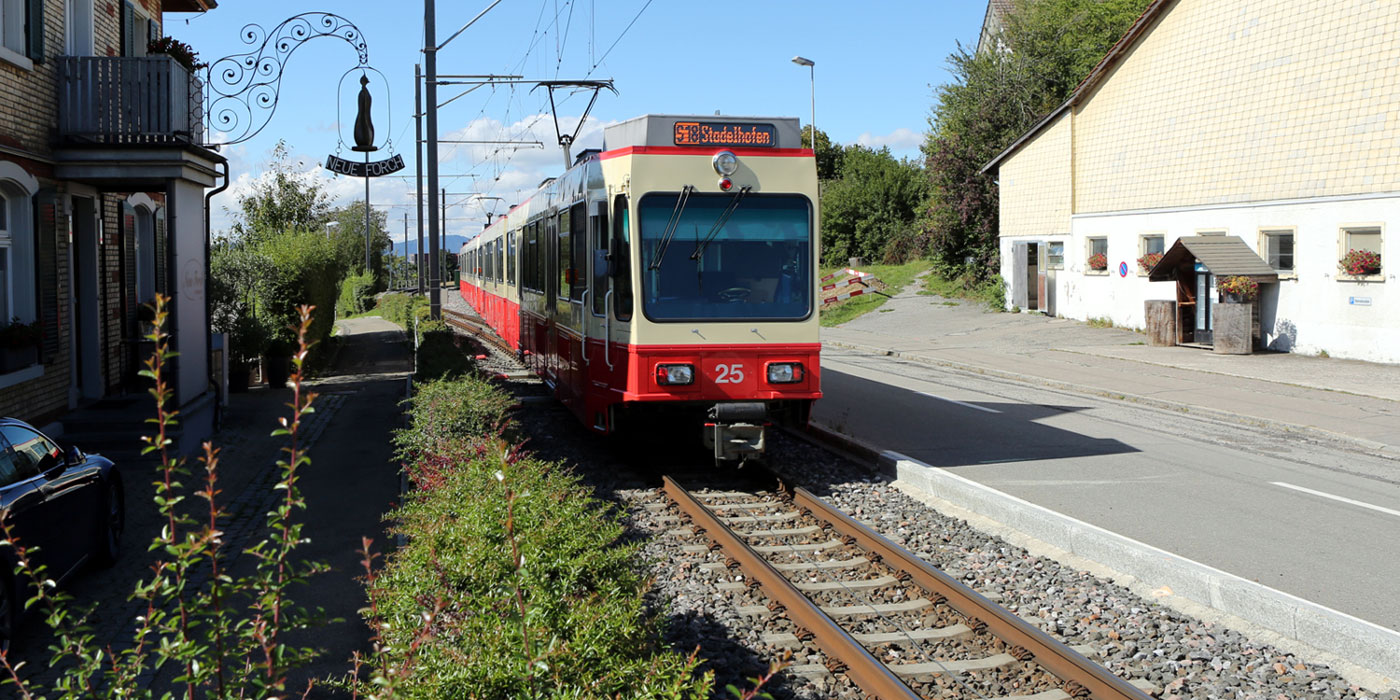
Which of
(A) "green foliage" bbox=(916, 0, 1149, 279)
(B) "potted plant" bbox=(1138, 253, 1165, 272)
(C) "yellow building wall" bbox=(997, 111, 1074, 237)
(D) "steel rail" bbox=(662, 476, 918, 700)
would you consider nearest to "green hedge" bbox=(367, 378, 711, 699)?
(D) "steel rail" bbox=(662, 476, 918, 700)

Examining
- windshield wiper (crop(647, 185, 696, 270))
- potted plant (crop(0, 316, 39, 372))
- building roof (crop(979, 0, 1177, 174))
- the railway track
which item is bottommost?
the railway track

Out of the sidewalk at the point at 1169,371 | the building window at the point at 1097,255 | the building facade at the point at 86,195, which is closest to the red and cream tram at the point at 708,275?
the building facade at the point at 86,195

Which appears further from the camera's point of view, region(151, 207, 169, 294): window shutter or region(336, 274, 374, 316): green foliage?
region(336, 274, 374, 316): green foliage

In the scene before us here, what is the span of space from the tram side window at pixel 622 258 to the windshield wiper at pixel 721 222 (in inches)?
24.9

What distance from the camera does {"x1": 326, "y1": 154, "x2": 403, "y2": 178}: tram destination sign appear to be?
24406 millimetres

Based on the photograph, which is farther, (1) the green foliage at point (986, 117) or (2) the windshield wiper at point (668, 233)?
(1) the green foliage at point (986, 117)

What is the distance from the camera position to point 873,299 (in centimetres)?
4234

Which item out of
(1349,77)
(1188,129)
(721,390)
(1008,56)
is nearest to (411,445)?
(721,390)

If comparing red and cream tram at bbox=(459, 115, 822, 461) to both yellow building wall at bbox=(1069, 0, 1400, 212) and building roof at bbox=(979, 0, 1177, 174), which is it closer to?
yellow building wall at bbox=(1069, 0, 1400, 212)

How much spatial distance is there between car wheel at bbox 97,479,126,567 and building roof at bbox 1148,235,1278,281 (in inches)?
851

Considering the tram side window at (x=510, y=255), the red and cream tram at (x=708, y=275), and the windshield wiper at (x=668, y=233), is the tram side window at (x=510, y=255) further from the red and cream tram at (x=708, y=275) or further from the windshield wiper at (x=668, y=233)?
the windshield wiper at (x=668, y=233)

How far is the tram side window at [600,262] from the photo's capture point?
35.1ft

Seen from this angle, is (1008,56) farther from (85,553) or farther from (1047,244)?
(85,553)

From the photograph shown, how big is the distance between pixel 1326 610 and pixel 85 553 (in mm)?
8072
